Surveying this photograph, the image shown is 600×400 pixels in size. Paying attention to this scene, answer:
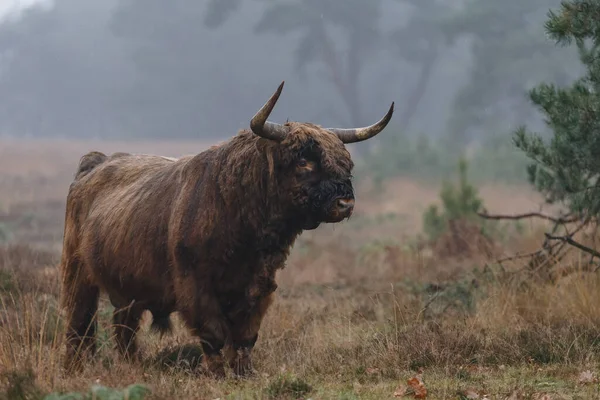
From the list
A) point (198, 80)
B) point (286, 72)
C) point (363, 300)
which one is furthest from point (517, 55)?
point (363, 300)

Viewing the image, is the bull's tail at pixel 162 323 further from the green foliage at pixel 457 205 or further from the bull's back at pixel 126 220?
the green foliage at pixel 457 205

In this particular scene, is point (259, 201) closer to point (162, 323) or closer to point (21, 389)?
point (162, 323)

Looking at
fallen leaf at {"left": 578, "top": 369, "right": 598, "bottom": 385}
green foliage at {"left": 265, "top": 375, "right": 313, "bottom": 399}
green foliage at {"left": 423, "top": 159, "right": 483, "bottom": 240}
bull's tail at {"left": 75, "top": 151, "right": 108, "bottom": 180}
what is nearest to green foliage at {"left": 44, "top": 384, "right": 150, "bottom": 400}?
green foliage at {"left": 265, "top": 375, "right": 313, "bottom": 399}

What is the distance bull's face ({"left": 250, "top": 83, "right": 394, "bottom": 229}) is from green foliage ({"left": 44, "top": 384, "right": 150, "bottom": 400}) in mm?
2483

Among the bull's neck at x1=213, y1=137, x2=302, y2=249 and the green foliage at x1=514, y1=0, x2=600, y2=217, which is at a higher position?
the green foliage at x1=514, y1=0, x2=600, y2=217

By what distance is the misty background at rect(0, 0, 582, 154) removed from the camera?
6216cm

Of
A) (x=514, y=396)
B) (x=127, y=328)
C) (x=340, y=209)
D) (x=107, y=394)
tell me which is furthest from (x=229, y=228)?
(x=107, y=394)

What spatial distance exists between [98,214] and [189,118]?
75.9m

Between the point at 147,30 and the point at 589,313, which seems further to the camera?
the point at 147,30

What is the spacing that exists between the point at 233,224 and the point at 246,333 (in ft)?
2.80

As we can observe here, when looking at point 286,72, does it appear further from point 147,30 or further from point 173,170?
point 173,170

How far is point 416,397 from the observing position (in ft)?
21.7

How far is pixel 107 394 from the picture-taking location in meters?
5.13

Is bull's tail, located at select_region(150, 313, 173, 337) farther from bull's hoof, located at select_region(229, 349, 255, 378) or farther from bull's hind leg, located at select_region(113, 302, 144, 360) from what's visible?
bull's hoof, located at select_region(229, 349, 255, 378)
